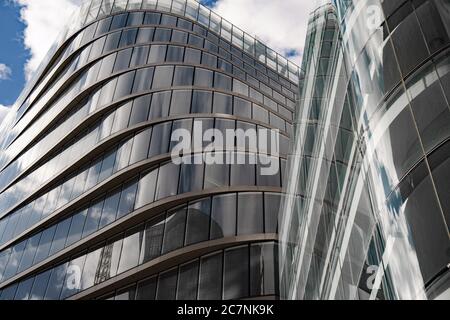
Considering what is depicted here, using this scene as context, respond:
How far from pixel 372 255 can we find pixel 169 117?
18077mm

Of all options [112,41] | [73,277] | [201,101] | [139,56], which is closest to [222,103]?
[201,101]

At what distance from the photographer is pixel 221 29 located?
43281 millimetres

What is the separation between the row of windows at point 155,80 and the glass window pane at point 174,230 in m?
8.97

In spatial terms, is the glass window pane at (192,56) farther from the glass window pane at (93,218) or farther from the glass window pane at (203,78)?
the glass window pane at (93,218)

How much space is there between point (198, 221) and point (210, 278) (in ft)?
9.00

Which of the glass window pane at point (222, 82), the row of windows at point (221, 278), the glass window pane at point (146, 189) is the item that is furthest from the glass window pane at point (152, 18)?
the row of windows at point (221, 278)

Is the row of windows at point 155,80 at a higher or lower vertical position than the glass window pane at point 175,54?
lower

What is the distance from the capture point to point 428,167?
7742mm

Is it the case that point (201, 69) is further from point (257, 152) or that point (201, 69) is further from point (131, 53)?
point (257, 152)

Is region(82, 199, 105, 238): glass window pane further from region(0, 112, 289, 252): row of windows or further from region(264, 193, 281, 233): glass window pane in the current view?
region(264, 193, 281, 233): glass window pane

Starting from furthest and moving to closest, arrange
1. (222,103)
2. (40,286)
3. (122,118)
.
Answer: (222,103), (122,118), (40,286)

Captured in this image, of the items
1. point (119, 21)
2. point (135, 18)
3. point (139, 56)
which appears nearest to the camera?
point (139, 56)

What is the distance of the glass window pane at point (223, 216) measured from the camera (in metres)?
20.8

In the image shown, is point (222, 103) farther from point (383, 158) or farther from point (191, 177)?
point (383, 158)
